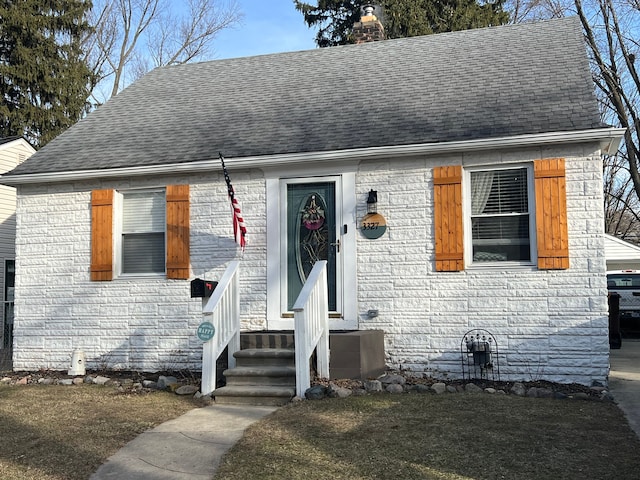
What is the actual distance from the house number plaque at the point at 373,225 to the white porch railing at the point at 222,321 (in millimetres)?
1754

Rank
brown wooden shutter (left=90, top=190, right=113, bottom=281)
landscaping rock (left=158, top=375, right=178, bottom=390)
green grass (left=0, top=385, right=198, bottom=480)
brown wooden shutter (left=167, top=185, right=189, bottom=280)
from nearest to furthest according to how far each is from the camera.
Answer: green grass (left=0, top=385, right=198, bottom=480), landscaping rock (left=158, top=375, right=178, bottom=390), brown wooden shutter (left=167, top=185, right=189, bottom=280), brown wooden shutter (left=90, top=190, right=113, bottom=281)

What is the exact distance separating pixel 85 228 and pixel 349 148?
4.25 metres

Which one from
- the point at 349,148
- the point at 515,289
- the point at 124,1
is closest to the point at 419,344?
the point at 515,289

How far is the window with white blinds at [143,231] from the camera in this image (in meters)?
9.65

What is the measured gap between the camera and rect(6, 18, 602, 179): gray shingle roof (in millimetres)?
8703

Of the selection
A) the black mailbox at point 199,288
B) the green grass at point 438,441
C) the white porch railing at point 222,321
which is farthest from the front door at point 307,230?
the green grass at point 438,441

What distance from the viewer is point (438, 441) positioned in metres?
5.27

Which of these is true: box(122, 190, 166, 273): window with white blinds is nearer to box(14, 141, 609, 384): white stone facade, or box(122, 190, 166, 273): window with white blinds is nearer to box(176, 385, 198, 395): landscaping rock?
box(14, 141, 609, 384): white stone facade

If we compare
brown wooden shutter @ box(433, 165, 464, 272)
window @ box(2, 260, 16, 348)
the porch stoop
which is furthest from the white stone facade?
window @ box(2, 260, 16, 348)

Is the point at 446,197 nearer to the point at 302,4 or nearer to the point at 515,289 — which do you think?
the point at 515,289

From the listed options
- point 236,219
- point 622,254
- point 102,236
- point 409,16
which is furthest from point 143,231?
point 622,254

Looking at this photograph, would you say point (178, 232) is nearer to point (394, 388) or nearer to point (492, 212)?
point (394, 388)

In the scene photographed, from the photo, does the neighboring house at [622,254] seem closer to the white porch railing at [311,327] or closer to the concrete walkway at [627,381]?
the concrete walkway at [627,381]

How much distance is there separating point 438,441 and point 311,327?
99.1 inches
